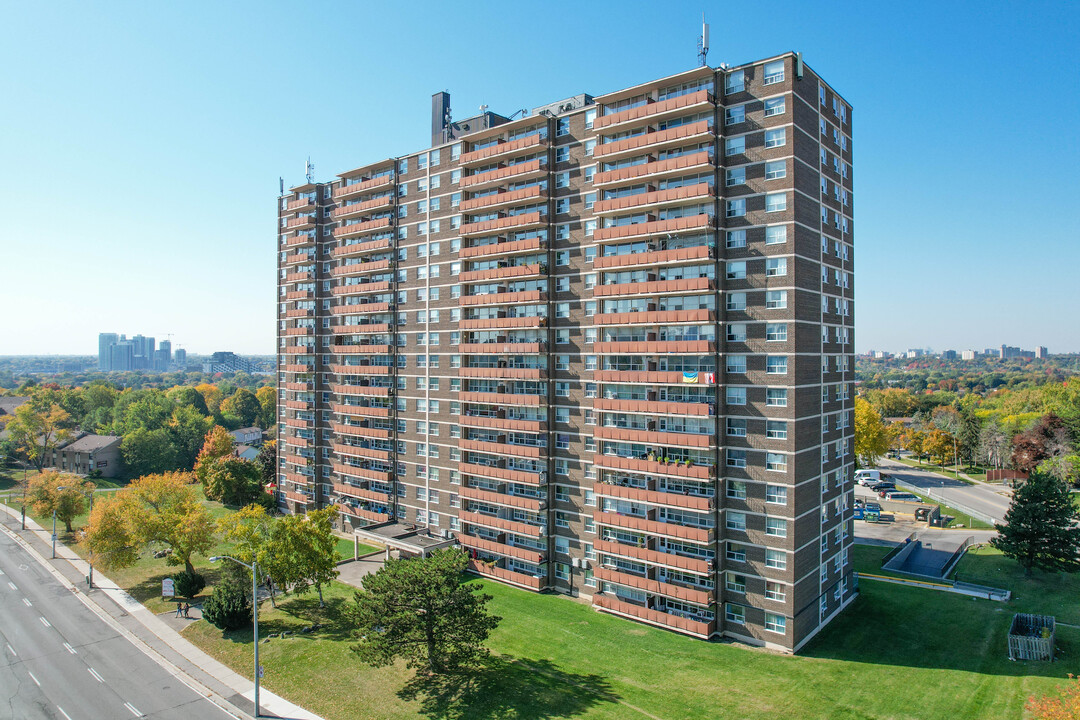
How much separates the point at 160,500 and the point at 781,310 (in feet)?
214

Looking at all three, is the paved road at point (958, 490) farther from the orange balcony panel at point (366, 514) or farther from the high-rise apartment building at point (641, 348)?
the orange balcony panel at point (366, 514)

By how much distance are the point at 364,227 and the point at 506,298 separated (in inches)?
1102

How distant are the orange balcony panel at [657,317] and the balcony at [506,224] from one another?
514 inches


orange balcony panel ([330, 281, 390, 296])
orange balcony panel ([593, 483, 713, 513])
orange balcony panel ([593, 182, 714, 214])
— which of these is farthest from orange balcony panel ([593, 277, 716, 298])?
orange balcony panel ([330, 281, 390, 296])

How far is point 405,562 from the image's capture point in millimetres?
44406

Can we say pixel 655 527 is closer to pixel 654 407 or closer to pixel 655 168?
pixel 654 407

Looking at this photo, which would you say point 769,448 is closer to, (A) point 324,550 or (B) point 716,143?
(B) point 716,143

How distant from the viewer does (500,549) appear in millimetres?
61969

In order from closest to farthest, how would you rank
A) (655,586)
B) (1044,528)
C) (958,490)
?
(655,586), (1044,528), (958,490)

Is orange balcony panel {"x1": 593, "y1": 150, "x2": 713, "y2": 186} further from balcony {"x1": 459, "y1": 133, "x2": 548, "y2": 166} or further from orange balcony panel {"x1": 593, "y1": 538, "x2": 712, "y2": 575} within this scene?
orange balcony panel {"x1": 593, "y1": 538, "x2": 712, "y2": 575}

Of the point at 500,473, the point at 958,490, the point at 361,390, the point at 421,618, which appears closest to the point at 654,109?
the point at 500,473

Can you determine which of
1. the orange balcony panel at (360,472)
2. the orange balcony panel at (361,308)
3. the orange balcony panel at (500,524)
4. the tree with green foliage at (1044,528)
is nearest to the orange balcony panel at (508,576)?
the orange balcony panel at (500,524)

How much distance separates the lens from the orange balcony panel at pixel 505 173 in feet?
196

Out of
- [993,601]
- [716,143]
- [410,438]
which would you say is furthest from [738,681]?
[410,438]
